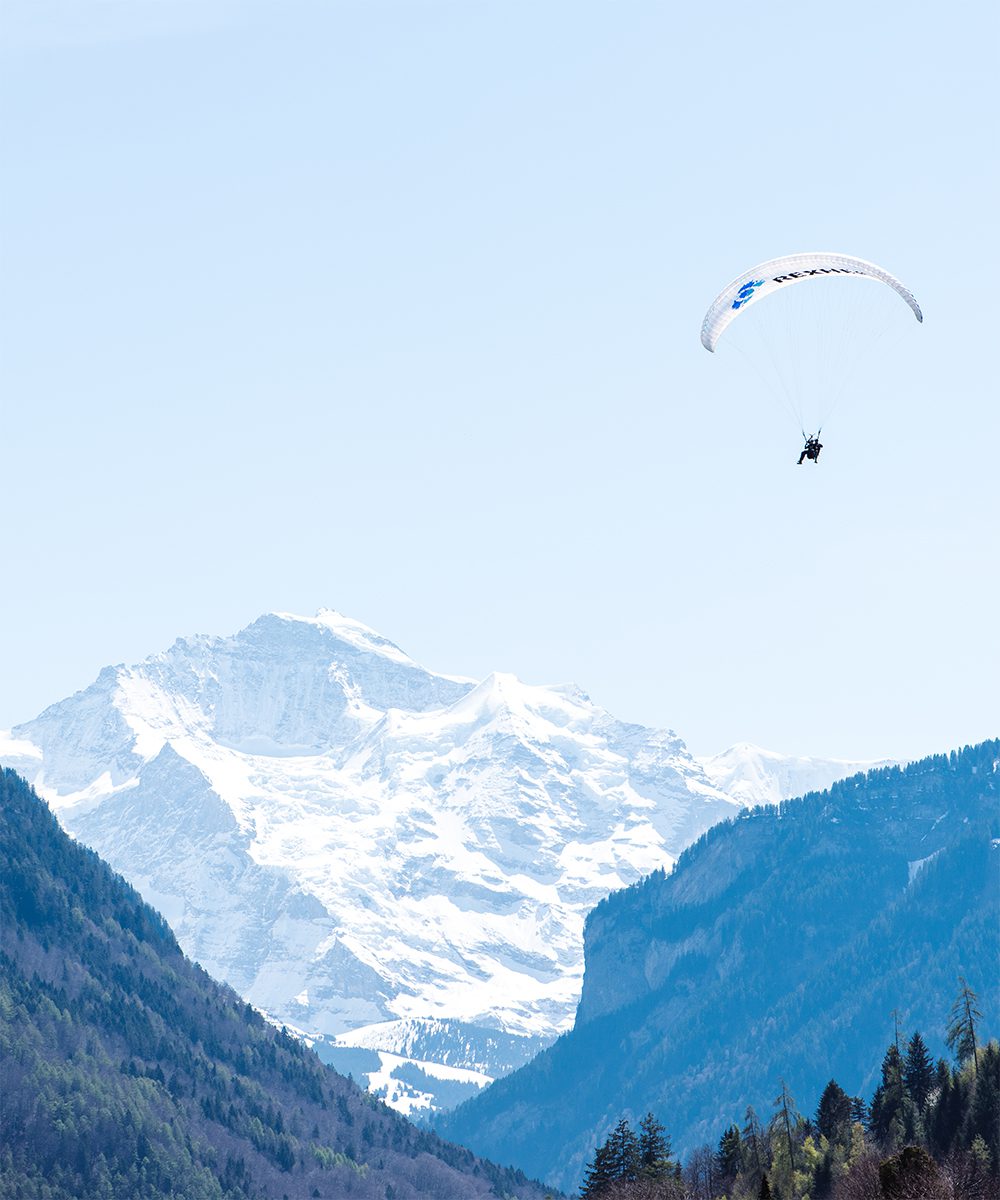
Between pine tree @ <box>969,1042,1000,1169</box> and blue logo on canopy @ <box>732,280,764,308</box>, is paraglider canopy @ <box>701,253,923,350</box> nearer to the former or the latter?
blue logo on canopy @ <box>732,280,764,308</box>

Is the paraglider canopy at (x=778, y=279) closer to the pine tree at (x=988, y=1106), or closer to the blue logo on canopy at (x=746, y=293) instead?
the blue logo on canopy at (x=746, y=293)

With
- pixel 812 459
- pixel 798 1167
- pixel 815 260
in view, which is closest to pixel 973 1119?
pixel 798 1167

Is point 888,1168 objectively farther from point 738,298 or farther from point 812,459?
point 738,298

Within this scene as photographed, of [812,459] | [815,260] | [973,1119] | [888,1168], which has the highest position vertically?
[815,260]

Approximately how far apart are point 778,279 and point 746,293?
11.0 ft

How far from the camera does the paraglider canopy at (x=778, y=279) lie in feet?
503

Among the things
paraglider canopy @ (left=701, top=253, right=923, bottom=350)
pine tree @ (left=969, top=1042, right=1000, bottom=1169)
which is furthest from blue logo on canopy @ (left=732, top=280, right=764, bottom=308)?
pine tree @ (left=969, top=1042, right=1000, bottom=1169)

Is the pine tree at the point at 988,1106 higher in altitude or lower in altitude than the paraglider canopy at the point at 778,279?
lower

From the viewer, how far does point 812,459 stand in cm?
15400

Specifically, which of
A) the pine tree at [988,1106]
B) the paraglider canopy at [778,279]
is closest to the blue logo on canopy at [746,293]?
the paraglider canopy at [778,279]

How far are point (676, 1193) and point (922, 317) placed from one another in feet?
262

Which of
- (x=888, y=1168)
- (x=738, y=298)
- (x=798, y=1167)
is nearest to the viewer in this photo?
(x=888, y=1168)

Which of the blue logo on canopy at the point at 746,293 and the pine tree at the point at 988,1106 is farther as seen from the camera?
the pine tree at the point at 988,1106

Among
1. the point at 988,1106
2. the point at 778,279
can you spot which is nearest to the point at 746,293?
the point at 778,279
